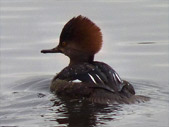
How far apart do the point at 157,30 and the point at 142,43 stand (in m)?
0.76

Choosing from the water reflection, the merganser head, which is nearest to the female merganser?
the merganser head

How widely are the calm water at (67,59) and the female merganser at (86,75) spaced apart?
18 centimetres

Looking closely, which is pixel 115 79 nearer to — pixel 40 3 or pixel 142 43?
pixel 142 43

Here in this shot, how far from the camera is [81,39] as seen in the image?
10625 millimetres

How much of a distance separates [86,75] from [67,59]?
263cm

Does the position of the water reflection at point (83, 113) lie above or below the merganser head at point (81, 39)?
below

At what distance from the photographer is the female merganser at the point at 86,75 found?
9.75m

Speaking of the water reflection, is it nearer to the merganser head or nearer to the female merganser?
the female merganser

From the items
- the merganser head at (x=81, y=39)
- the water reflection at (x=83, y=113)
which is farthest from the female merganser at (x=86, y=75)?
the water reflection at (x=83, y=113)

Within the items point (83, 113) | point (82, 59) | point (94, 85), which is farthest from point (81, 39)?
point (83, 113)

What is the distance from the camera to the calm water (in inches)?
356

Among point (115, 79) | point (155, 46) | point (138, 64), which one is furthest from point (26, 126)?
point (155, 46)

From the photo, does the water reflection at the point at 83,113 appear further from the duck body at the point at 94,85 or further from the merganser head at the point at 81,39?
the merganser head at the point at 81,39

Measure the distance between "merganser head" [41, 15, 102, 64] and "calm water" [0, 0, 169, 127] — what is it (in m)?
0.73
